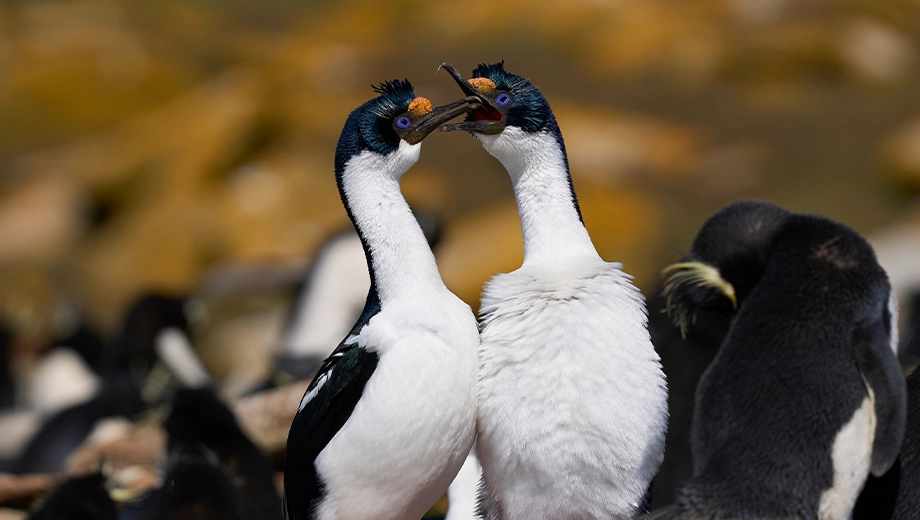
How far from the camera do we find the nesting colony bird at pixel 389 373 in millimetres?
2670

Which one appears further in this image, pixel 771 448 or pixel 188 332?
pixel 188 332

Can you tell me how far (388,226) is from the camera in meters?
2.83

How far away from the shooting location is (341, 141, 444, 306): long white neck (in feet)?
9.22

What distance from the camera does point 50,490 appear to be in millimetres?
4355

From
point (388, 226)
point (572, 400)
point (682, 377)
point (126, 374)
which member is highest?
point (388, 226)

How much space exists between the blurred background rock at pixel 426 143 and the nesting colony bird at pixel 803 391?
4.40 metres

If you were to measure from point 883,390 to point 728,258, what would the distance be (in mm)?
569

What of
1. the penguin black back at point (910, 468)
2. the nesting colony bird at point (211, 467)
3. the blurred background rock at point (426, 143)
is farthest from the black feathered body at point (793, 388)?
the blurred background rock at point (426, 143)

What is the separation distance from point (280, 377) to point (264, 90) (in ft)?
26.4

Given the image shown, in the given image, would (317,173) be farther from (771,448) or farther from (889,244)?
(771,448)

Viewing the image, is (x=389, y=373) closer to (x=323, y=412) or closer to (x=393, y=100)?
(x=323, y=412)

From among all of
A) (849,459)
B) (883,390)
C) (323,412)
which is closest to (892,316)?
(883,390)

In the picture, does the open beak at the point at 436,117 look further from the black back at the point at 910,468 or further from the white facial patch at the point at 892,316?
the black back at the point at 910,468

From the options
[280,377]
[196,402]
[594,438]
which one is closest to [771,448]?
[594,438]
